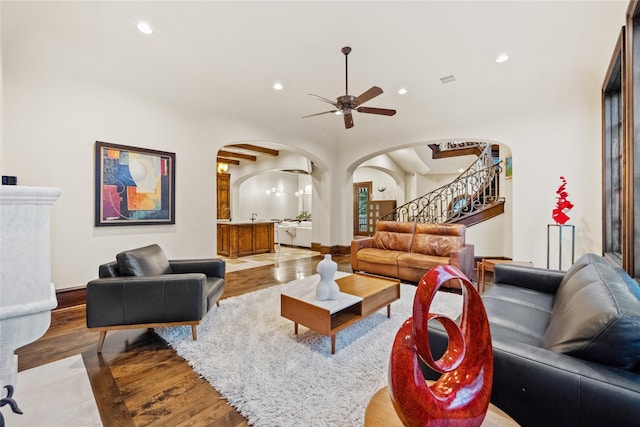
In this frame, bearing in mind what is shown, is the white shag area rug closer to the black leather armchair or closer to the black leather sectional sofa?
the black leather armchair

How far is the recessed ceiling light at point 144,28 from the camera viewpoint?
2766 millimetres

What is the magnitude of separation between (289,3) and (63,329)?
386cm

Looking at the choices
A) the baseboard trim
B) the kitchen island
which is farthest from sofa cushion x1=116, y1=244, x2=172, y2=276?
the kitchen island

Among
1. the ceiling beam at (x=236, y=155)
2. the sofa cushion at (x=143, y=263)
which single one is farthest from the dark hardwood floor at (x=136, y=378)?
the ceiling beam at (x=236, y=155)

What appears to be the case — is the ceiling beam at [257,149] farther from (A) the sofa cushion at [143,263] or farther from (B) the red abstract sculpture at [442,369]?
(B) the red abstract sculpture at [442,369]

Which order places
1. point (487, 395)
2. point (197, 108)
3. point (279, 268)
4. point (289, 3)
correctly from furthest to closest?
point (279, 268), point (197, 108), point (289, 3), point (487, 395)

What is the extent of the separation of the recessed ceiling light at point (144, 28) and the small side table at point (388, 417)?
3783 millimetres

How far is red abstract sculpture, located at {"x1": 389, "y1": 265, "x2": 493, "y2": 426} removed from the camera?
2.66 ft

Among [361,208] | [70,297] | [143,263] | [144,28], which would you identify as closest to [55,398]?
[143,263]

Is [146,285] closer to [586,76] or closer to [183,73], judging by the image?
[183,73]

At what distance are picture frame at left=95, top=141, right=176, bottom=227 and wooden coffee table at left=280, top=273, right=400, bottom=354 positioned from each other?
2.63 m

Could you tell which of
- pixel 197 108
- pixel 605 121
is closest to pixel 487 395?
pixel 605 121

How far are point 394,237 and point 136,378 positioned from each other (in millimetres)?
4055

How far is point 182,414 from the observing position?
158cm
